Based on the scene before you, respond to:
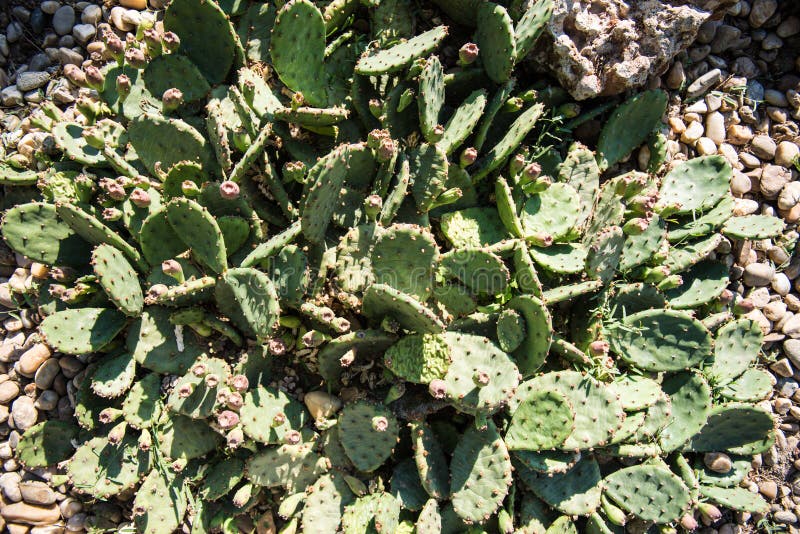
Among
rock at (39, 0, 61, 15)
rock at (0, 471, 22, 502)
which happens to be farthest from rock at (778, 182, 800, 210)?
rock at (0, 471, 22, 502)

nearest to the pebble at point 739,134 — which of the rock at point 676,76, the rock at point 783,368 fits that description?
the rock at point 676,76

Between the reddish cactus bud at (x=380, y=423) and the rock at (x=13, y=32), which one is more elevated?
the rock at (x=13, y=32)

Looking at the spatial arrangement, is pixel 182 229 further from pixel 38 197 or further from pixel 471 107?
pixel 471 107

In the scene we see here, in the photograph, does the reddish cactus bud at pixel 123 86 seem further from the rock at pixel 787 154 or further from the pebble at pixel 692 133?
the rock at pixel 787 154

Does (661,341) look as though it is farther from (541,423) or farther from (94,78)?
(94,78)

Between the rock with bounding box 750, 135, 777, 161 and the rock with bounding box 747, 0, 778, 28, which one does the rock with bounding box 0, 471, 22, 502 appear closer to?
the rock with bounding box 750, 135, 777, 161
